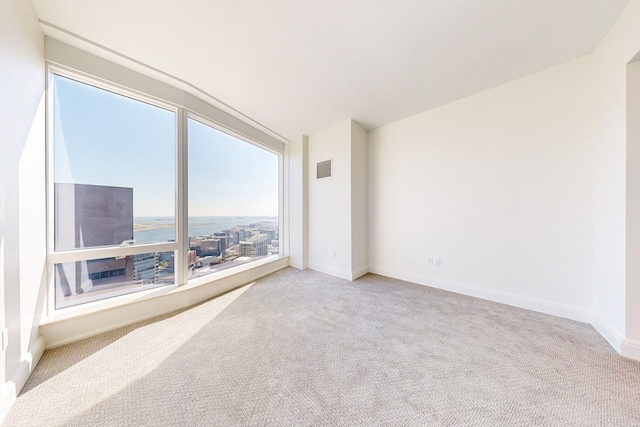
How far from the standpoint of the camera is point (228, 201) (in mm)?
3135

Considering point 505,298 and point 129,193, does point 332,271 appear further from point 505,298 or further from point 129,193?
point 129,193

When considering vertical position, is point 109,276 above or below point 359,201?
below

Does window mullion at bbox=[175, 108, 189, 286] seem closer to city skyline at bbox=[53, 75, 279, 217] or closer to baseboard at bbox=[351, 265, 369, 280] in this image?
city skyline at bbox=[53, 75, 279, 217]

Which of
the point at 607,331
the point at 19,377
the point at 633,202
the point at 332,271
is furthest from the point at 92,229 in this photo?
the point at 607,331

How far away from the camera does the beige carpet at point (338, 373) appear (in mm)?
1123

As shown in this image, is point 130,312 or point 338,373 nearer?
point 338,373

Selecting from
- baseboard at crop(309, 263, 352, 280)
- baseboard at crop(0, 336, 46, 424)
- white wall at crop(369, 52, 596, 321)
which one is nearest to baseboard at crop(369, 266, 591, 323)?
white wall at crop(369, 52, 596, 321)

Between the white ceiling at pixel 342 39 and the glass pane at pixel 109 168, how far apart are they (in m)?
0.55

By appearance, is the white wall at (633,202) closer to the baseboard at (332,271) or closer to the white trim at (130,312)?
the baseboard at (332,271)

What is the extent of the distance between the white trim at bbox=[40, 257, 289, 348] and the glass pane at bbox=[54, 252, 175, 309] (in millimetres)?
245

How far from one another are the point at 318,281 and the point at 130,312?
7.31 feet

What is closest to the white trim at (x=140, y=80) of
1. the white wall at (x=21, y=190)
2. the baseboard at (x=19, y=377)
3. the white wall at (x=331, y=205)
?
the white wall at (x=21, y=190)

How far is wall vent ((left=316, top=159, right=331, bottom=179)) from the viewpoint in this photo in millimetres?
3643

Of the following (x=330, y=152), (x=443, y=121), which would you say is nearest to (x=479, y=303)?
(x=443, y=121)
